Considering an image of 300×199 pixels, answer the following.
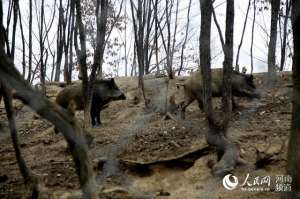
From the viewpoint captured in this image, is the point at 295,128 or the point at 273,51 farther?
the point at 273,51

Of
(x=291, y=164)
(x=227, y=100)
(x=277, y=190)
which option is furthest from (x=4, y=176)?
(x=291, y=164)

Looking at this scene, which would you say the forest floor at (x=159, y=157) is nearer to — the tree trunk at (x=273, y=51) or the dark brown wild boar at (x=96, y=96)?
the dark brown wild boar at (x=96, y=96)

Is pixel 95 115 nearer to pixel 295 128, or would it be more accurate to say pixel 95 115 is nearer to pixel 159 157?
pixel 159 157

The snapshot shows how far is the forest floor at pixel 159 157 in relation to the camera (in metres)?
5.76

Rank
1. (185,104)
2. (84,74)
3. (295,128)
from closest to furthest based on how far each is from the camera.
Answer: (295,128)
(84,74)
(185,104)

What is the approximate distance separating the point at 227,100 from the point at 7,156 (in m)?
3.69

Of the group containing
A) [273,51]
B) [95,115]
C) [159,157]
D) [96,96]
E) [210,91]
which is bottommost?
[159,157]

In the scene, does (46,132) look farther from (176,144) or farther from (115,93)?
(176,144)

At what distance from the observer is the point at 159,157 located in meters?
6.73

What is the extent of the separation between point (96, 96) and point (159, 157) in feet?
14.7

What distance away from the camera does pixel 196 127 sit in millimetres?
8398

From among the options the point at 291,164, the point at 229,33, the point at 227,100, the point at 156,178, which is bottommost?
the point at 156,178

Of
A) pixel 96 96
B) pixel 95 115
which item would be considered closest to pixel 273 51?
pixel 96 96

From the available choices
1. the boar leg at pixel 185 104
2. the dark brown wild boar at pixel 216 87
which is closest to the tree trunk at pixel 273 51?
the dark brown wild boar at pixel 216 87
